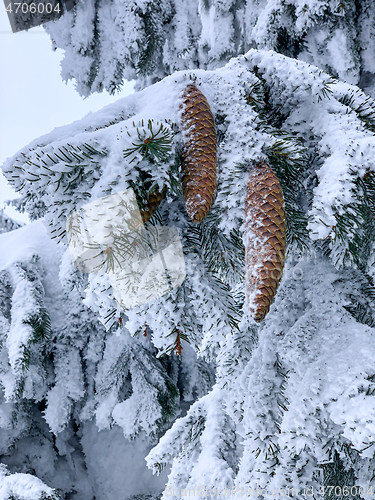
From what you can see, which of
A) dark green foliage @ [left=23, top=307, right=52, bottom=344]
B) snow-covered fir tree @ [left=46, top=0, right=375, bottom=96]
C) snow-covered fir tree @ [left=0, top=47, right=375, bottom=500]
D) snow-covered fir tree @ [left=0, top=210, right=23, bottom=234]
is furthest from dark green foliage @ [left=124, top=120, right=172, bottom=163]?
snow-covered fir tree @ [left=0, top=210, right=23, bottom=234]

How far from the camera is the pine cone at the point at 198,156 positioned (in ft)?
1.89

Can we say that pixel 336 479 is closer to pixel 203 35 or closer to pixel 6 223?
pixel 203 35

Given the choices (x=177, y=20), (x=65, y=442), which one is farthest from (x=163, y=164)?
(x=65, y=442)

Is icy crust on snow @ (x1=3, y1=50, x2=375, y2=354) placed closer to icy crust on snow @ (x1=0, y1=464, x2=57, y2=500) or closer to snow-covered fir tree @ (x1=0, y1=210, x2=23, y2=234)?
icy crust on snow @ (x1=0, y1=464, x2=57, y2=500)

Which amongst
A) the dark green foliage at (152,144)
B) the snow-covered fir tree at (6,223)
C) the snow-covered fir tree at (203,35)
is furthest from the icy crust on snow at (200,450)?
the snow-covered fir tree at (6,223)

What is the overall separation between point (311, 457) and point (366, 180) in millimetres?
747

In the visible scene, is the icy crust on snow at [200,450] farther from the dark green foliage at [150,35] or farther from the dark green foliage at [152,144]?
the dark green foliage at [150,35]

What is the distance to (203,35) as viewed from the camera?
2.52 m

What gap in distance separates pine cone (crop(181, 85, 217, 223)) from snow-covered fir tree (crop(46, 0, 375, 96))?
1.36m

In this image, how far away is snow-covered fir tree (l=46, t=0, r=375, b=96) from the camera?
175 centimetres

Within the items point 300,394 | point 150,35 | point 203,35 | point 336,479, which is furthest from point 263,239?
point 203,35

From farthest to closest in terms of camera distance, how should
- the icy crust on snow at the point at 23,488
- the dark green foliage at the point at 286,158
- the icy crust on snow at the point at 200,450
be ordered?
the icy crust on snow at the point at 23,488, the icy crust on snow at the point at 200,450, the dark green foliage at the point at 286,158

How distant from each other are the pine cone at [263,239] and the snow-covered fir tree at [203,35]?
4.83 ft

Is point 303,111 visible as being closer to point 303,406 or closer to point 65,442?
point 303,406
